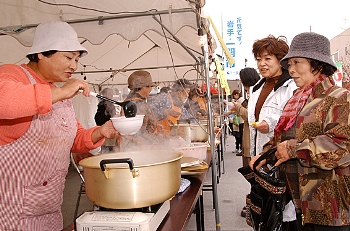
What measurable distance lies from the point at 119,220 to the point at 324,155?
1.14 m

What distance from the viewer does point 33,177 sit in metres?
1.35

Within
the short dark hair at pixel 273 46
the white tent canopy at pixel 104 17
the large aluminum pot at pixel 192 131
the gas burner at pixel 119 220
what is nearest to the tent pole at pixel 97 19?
the white tent canopy at pixel 104 17

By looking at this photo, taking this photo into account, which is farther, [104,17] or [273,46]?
[104,17]

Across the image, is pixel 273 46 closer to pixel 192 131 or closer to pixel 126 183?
pixel 192 131

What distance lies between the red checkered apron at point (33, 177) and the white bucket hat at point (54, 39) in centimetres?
15

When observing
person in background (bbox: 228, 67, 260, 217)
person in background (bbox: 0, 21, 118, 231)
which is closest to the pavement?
person in background (bbox: 228, 67, 260, 217)

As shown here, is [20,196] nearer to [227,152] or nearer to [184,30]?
[184,30]

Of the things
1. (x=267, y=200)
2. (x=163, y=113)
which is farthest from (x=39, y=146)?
(x=163, y=113)

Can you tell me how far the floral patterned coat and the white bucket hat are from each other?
134cm

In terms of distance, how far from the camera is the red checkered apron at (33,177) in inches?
51.9

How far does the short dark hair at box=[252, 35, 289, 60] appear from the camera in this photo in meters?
2.50

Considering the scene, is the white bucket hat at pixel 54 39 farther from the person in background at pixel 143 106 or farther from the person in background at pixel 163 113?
the person in background at pixel 163 113

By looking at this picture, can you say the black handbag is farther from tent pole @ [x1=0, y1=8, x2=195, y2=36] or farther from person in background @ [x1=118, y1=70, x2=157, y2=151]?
tent pole @ [x1=0, y1=8, x2=195, y2=36]

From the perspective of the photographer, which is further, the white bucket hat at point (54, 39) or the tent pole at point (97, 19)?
the tent pole at point (97, 19)
